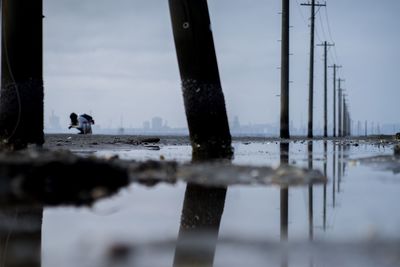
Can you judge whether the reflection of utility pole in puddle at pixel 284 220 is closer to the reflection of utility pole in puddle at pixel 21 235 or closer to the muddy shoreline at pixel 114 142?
the reflection of utility pole in puddle at pixel 21 235

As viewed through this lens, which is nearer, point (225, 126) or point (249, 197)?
point (249, 197)

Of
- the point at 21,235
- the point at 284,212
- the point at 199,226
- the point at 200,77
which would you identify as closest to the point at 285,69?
the point at 200,77

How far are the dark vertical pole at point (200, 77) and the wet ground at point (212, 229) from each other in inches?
244

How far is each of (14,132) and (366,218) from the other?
8.35 metres

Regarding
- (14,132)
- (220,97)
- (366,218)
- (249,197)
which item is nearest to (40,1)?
(14,132)

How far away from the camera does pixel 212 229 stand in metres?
3.36

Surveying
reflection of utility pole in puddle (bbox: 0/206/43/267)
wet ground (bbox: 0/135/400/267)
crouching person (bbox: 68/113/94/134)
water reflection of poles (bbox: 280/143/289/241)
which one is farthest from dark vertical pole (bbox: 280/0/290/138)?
reflection of utility pole in puddle (bbox: 0/206/43/267)

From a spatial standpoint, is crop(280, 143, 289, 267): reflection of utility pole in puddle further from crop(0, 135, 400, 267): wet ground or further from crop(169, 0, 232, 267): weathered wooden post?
crop(169, 0, 232, 267): weathered wooden post

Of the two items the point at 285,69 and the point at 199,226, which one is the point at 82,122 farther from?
the point at 199,226

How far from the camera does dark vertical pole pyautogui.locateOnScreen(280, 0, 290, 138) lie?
1174 inches

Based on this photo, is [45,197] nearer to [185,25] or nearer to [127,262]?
[127,262]

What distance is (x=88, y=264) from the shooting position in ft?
7.88

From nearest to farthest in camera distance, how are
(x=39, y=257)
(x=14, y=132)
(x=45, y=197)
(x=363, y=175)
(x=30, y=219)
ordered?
1. (x=39, y=257)
2. (x=30, y=219)
3. (x=45, y=197)
4. (x=363, y=175)
5. (x=14, y=132)

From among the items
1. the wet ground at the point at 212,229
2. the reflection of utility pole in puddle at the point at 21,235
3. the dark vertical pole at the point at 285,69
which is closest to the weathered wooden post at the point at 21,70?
the wet ground at the point at 212,229
